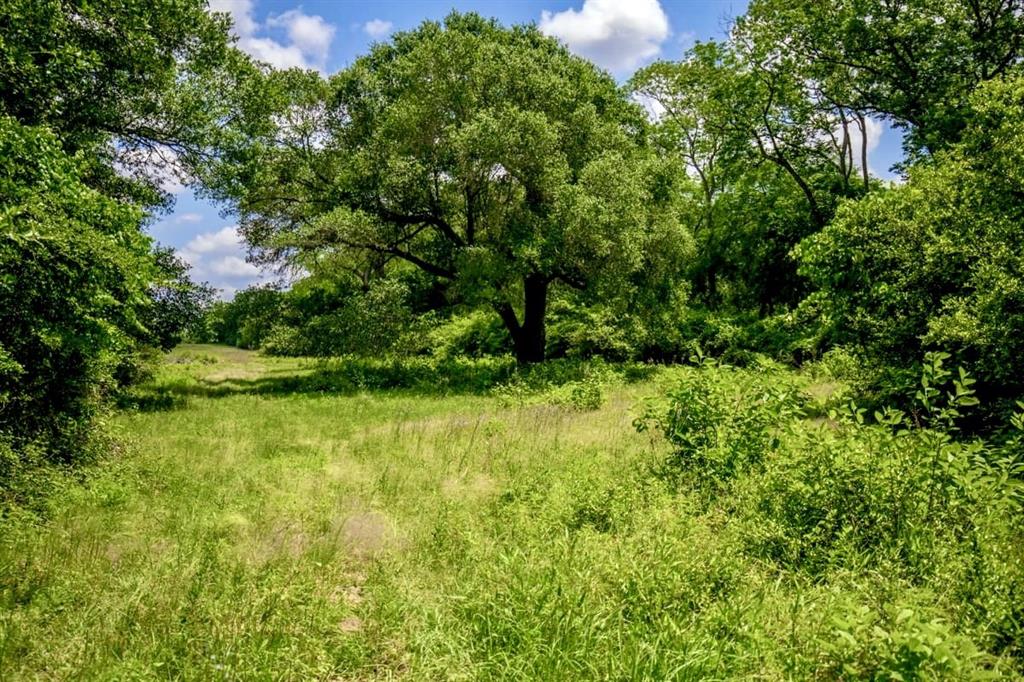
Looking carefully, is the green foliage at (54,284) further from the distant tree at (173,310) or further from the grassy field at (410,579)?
the distant tree at (173,310)

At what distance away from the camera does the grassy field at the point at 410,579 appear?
3820 mm

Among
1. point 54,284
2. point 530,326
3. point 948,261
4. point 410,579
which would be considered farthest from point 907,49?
point 54,284

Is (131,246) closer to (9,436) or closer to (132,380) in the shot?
(9,436)

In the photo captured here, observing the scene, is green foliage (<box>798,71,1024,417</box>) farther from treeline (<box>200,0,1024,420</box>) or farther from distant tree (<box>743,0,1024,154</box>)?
distant tree (<box>743,0,1024,154</box>)

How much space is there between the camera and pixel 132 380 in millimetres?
16094

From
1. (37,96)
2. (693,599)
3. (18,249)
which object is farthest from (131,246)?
(693,599)

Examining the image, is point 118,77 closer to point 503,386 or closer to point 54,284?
point 54,284

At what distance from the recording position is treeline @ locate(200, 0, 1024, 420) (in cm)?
1697

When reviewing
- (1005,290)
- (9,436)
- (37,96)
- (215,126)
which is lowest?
(9,436)

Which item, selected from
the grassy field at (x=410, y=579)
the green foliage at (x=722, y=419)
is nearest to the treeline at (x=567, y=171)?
the green foliage at (x=722, y=419)

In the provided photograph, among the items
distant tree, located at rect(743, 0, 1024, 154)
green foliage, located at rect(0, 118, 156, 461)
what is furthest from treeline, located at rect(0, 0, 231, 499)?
distant tree, located at rect(743, 0, 1024, 154)

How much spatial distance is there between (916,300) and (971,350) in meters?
1.15

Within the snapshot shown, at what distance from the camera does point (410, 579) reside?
Answer: 506 centimetres

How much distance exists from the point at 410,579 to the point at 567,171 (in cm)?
1588
